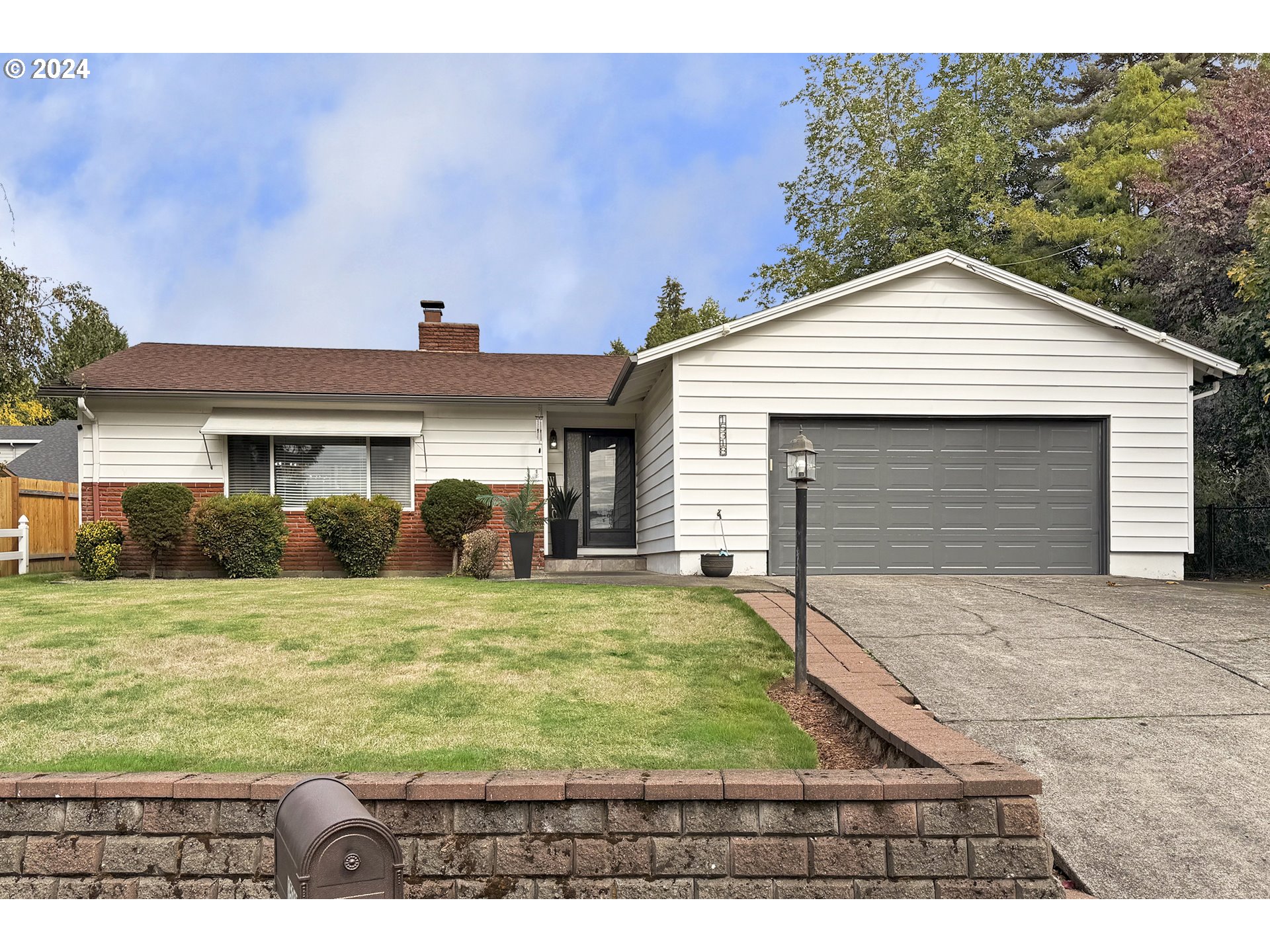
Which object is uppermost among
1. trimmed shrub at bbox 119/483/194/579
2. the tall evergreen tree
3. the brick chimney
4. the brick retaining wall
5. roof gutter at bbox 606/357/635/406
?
the tall evergreen tree

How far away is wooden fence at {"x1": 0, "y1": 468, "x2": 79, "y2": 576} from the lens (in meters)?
15.2

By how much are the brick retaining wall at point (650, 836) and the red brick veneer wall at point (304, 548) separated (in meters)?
9.98

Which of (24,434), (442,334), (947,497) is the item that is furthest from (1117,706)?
(24,434)

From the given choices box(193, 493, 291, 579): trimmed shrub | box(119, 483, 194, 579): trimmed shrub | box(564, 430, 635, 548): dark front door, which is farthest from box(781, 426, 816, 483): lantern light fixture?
box(564, 430, 635, 548): dark front door

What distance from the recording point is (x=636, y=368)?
12586 mm

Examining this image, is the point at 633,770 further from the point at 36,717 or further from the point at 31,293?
the point at 31,293

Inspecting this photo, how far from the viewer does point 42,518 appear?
53.9 ft

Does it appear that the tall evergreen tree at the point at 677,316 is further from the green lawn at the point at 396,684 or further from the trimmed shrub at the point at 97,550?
the green lawn at the point at 396,684

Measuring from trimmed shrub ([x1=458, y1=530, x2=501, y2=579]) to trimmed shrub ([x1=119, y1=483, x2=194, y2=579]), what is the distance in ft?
14.0

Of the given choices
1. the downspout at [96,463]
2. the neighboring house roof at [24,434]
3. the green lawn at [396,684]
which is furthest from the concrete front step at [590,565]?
the neighboring house roof at [24,434]

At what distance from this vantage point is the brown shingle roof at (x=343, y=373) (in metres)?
14.0

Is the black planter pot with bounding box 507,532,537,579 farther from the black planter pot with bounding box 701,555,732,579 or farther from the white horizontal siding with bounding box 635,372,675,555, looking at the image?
the black planter pot with bounding box 701,555,732,579
